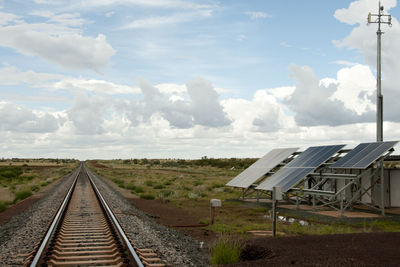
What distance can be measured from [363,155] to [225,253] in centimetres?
1161

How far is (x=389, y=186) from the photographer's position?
20.5 metres

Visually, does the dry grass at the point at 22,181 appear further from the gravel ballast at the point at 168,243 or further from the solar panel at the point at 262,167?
the gravel ballast at the point at 168,243

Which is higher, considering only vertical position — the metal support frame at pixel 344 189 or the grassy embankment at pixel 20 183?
the metal support frame at pixel 344 189

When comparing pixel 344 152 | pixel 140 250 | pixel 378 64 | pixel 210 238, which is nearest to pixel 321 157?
pixel 344 152

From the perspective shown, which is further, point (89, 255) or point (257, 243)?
point (257, 243)

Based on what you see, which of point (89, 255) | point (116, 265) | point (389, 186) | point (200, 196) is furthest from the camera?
point (200, 196)

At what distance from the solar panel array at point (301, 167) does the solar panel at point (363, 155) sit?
990 mm

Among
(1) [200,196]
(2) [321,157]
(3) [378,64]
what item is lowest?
(1) [200,196]

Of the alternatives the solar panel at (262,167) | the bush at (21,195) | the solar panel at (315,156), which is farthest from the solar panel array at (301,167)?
the bush at (21,195)

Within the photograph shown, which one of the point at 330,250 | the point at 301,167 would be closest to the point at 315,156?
the point at 301,167

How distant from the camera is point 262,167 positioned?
26.3m

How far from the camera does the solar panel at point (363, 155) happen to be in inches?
709

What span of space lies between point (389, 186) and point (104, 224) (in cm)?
1323

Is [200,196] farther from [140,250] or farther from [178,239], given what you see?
[140,250]
